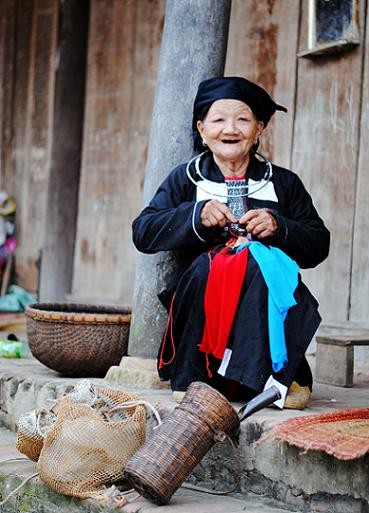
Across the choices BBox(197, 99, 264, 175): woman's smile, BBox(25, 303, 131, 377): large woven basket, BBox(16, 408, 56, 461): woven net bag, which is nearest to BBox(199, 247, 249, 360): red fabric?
BBox(197, 99, 264, 175): woman's smile

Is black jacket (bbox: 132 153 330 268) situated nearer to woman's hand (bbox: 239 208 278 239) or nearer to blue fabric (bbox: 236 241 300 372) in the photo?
woman's hand (bbox: 239 208 278 239)

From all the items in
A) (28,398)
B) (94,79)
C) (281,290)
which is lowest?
(28,398)

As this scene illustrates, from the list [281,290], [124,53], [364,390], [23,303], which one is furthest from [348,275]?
[23,303]

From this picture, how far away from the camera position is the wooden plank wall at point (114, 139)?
6.68 metres

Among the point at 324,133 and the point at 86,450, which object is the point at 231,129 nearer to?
the point at 86,450

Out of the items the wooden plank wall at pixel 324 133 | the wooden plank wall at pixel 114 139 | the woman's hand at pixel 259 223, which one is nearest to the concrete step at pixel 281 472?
the woman's hand at pixel 259 223

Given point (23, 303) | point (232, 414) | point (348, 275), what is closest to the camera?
point (232, 414)

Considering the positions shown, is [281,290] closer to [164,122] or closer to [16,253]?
[164,122]

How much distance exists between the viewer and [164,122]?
431cm

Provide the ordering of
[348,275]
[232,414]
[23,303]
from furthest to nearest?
1. [23,303]
2. [348,275]
3. [232,414]

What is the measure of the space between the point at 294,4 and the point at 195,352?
260 cm

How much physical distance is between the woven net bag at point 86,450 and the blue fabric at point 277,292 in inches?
20.5

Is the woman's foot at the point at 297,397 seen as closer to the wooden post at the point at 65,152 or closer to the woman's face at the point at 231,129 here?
the woman's face at the point at 231,129

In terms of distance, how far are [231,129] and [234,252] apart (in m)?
0.52
